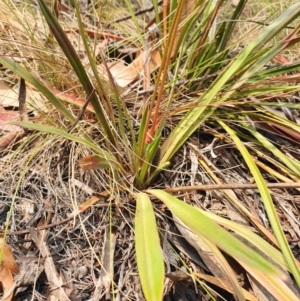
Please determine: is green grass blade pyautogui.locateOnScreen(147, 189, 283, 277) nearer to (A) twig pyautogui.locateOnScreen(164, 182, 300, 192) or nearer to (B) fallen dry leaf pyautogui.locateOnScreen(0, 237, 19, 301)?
(A) twig pyautogui.locateOnScreen(164, 182, 300, 192)

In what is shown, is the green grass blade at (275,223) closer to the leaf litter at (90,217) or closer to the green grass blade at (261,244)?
the green grass blade at (261,244)

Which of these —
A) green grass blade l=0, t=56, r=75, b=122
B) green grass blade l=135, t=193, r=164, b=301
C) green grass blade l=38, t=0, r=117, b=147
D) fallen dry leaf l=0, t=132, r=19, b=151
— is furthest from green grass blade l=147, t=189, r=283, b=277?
fallen dry leaf l=0, t=132, r=19, b=151

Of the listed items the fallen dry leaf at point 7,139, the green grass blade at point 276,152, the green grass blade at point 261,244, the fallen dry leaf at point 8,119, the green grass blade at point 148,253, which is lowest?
the green grass blade at point 276,152

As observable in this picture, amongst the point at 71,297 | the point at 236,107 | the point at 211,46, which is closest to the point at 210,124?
the point at 236,107

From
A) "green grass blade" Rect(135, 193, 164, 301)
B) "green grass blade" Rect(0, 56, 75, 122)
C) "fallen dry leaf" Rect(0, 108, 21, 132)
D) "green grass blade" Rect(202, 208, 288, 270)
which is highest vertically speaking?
"green grass blade" Rect(0, 56, 75, 122)

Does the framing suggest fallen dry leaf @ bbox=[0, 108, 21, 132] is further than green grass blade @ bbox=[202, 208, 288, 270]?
Yes

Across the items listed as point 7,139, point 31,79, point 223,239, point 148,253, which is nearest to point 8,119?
point 7,139

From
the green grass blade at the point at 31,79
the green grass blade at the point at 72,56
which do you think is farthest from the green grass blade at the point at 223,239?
the green grass blade at the point at 31,79
